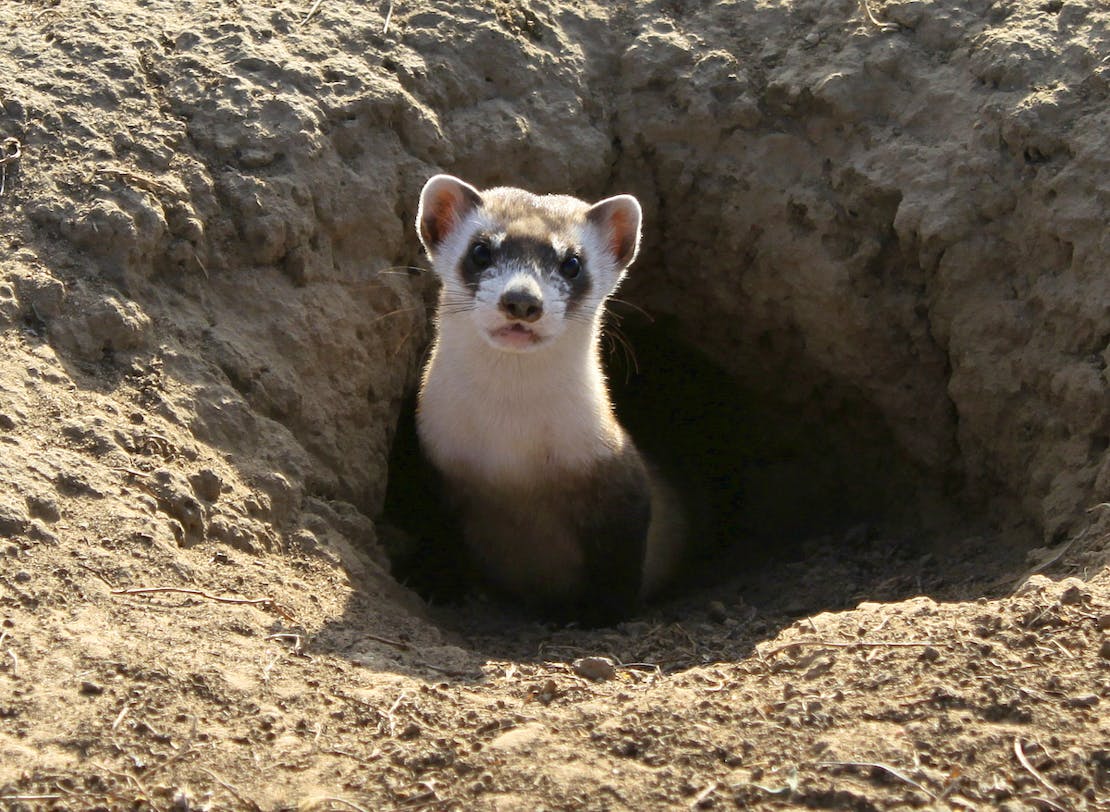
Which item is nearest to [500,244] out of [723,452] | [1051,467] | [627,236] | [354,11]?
[627,236]

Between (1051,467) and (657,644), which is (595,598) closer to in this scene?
(657,644)

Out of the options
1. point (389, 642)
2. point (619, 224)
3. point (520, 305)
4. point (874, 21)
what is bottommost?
point (389, 642)

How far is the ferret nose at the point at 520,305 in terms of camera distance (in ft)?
14.4

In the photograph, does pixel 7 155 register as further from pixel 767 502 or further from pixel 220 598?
pixel 767 502

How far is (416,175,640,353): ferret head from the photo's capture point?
4.63m

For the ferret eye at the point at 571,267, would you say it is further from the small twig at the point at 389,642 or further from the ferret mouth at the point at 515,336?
the small twig at the point at 389,642

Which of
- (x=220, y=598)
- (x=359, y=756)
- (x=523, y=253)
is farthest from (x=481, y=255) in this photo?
(x=359, y=756)

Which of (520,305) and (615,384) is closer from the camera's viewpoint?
(520,305)

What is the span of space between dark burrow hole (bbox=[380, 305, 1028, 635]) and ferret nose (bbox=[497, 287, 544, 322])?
1220mm

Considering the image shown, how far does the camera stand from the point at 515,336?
15.0 ft

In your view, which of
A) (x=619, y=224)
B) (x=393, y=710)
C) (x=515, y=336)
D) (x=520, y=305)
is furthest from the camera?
(x=619, y=224)

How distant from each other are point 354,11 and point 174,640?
356cm

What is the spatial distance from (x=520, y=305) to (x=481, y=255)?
65 cm

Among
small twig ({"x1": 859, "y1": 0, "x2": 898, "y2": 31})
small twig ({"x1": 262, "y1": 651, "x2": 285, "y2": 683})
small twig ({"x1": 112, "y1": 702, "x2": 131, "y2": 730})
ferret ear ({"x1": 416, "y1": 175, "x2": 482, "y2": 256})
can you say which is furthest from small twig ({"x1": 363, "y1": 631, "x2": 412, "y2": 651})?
small twig ({"x1": 859, "y1": 0, "x2": 898, "y2": 31})
